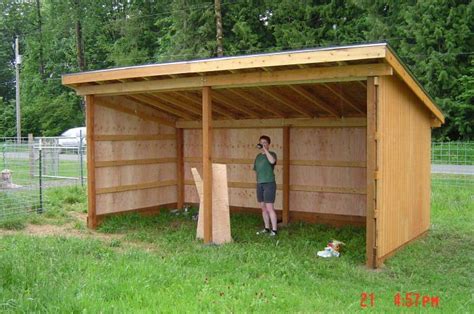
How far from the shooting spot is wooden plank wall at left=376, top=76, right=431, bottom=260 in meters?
6.64

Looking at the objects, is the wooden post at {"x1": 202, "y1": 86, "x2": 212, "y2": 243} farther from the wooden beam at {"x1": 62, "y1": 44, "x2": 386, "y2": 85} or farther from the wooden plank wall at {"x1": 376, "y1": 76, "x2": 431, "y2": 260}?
the wooden plank wall at {"x1": 376, "y1": 76, "x2": 431, "y2": 260}

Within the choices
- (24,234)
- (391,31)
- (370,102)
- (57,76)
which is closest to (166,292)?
(370,102)

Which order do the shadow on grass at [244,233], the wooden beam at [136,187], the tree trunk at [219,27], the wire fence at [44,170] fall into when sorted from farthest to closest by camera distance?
the tree trunk at [219,27], the wire fence at [44,170], the wooden beam at [136,187], the shadow on grass at [244,233]

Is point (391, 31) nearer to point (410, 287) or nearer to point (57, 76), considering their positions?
point (410, 287)

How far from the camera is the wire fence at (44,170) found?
A: 1065 centimetres

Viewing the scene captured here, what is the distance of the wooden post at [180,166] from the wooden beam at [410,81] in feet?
17.5

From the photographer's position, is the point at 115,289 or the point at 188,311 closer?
the point at 188,311

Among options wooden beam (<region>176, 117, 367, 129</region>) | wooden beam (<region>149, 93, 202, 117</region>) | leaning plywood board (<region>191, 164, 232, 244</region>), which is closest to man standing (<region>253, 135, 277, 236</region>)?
leaning plywood board (<region>191, 164, 232, 244</region>)

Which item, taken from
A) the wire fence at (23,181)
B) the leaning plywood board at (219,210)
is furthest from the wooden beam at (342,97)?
the wire fence at (23,181)

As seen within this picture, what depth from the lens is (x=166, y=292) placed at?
5070 mm

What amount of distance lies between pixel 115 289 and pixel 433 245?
17.2 feet

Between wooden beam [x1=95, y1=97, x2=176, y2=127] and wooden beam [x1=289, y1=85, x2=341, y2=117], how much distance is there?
3.59 metres
